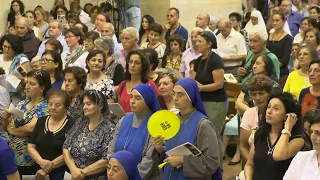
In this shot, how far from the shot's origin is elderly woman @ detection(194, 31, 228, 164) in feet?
24.4

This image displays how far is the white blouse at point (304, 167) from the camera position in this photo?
4488 millimetres

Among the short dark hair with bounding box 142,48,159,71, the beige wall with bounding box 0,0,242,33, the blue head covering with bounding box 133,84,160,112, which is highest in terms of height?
the blue head covering with bounding box 133,84,160,112

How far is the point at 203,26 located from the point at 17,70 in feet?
13.8

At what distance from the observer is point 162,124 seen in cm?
518

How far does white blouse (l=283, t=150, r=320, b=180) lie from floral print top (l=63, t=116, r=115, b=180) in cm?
186

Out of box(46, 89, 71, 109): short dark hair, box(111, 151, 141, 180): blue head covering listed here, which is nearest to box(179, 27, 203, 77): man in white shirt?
box(46, 89, 71, 109): short dark hair

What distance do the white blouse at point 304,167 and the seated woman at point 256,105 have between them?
3.65ft

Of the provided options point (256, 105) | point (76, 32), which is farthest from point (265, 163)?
point (76, 32)

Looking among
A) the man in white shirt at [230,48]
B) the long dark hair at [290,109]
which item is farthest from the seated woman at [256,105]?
the man in white shirt at [230,48]

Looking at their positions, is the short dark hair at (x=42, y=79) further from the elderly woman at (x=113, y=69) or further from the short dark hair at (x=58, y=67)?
the elderly woman at (x=113, y=69)

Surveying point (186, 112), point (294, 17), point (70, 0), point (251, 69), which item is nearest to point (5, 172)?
point (186, 112)

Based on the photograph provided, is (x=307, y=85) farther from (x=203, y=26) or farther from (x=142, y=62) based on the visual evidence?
(x=203, y=26)

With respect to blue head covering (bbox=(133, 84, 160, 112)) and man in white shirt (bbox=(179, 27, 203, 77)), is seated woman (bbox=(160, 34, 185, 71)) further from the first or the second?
blue head covering (bbox=(133, 84, 160, 112))

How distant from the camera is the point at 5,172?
16.6ft
